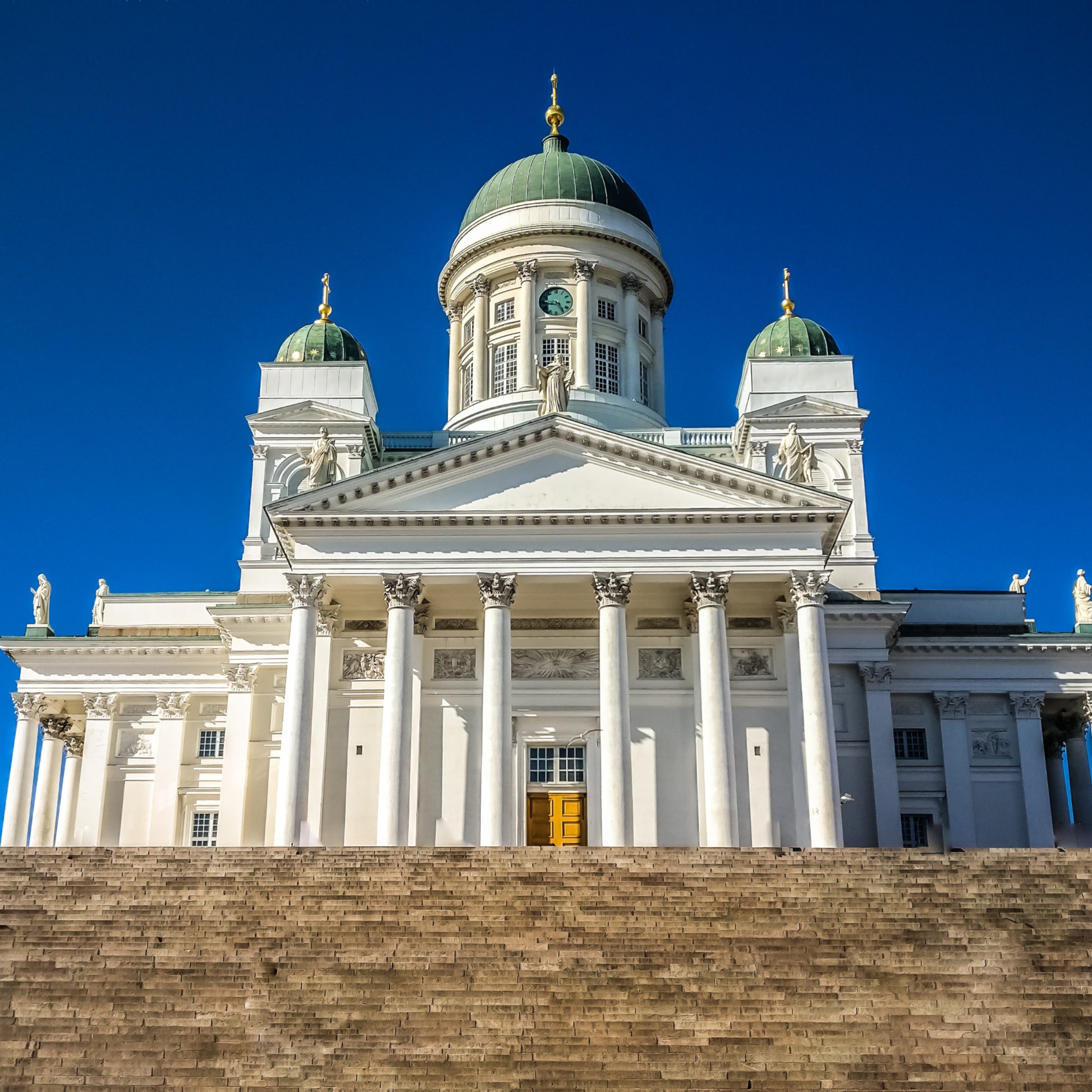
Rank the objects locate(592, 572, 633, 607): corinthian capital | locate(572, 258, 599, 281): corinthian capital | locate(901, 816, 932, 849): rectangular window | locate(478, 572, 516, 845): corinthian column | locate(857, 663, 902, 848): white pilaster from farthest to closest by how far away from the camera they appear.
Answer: locate(572, 258, 599, 281): corinthian capital
locate(901, 816, 932, 849): rectangular window
locate(857, 663, 902, 848): white pilaster
locate(592, 572, 633, 607): corinthian capital
locate(478, 572, 516, 845): corinthian column

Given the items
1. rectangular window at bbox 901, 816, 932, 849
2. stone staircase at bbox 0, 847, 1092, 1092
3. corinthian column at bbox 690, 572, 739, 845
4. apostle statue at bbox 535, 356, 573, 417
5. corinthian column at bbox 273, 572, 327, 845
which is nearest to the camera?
stone staircase at bbox 0, 847, 1092, 1092

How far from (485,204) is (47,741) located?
2574cm

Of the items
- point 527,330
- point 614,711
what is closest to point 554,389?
point 614,711

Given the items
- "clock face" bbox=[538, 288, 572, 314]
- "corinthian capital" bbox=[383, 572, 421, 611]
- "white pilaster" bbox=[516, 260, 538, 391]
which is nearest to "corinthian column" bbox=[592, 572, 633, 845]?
"corinthian capital" bbox=[383, 572, 421, 611]

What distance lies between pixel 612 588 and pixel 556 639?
396 cm

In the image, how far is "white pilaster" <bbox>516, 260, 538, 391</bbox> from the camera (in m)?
49.3

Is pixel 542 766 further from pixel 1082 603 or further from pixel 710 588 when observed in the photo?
pixel 1082 603

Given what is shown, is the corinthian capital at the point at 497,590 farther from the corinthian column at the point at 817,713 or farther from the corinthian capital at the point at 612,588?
the corinthian column at the point at 817,713

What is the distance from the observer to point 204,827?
141 feet

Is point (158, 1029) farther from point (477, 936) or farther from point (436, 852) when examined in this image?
point (436, 852)

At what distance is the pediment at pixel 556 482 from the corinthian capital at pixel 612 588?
5.26ft

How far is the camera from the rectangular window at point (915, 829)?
41.4 m

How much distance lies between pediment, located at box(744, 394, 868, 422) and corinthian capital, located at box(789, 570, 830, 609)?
12249mm

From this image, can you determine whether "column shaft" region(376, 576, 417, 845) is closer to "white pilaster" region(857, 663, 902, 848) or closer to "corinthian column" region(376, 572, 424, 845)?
"corinthian column" region(376, 572, 424, 845)
